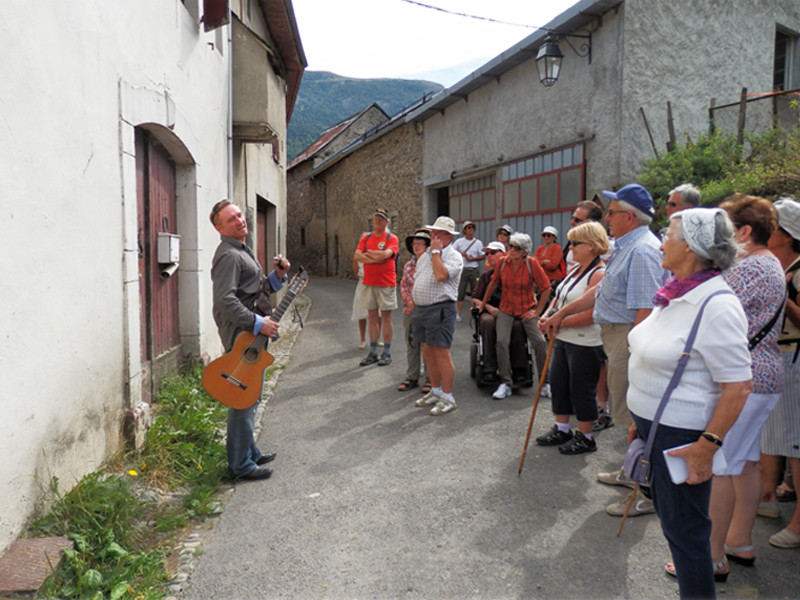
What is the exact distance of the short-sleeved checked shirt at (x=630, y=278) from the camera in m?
3.54

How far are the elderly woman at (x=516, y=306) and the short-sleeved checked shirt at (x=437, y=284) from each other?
0.64m

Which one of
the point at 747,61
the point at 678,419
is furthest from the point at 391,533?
the point at 747,61

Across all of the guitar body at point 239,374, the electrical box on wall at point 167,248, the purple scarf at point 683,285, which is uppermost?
the electrical box on wall at point 167,248

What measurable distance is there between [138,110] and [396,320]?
279 inches

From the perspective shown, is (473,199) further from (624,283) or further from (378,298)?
(624,283)

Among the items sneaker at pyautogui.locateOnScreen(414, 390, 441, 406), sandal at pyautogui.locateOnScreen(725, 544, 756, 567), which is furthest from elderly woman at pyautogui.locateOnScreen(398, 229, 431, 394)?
sandal at pyautogui.locateOnScreen(725, 544, 756, 567)

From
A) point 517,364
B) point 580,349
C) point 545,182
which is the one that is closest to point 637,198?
point 580,349

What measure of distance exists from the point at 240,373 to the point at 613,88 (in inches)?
314

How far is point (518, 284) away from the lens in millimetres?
5715

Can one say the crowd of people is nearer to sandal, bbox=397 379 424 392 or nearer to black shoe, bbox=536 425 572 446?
black shoe, bbox=536 425 572 446

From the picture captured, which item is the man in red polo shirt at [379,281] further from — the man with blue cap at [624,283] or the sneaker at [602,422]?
the man with blue cap at [624,283]

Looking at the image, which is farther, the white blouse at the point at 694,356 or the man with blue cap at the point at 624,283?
the man with blue cap at the point at 624,283

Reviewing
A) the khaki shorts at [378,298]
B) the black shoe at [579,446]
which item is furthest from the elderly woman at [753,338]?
the khaki shorts at [378,298]

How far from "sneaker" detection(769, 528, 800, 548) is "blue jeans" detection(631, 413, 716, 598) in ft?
3.72
